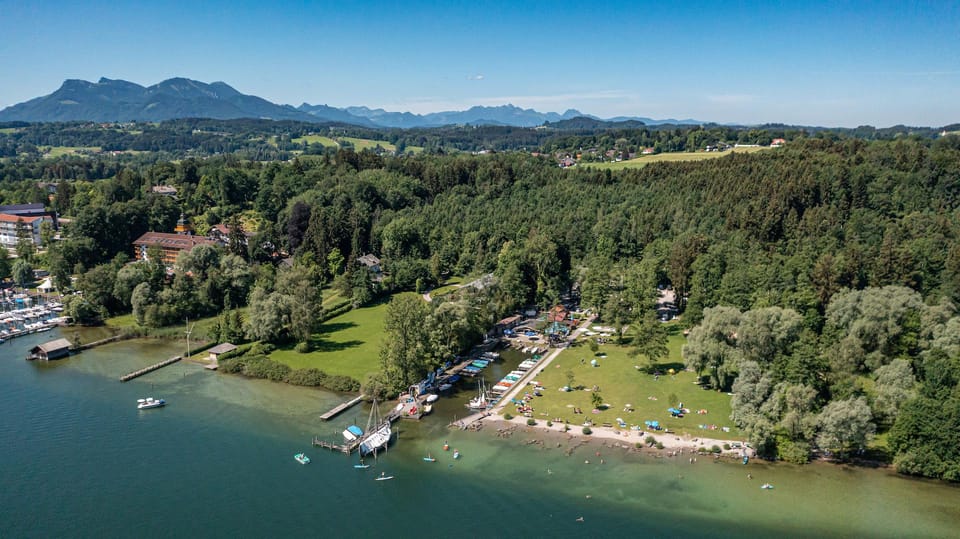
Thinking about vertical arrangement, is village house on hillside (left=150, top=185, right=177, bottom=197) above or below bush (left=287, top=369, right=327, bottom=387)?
above

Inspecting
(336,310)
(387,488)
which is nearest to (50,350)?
(336,310)

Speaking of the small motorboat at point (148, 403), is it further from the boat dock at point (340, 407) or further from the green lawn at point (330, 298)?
the green lawn at point (330, 298)

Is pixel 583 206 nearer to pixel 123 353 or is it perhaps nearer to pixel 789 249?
pixel 789 249

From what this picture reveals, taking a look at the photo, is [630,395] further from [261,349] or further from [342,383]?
[261,349]

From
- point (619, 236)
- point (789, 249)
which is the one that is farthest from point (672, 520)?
point (619, 236)

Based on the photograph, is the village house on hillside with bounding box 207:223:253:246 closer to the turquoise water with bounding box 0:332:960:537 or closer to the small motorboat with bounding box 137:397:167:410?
the small motorboat with bounding box 137:397:167:410

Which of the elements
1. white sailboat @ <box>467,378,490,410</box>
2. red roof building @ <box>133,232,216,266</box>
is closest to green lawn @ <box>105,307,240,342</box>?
red roof building @ <box>133,232,216,266</box>

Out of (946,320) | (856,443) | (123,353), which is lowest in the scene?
(123,353)
